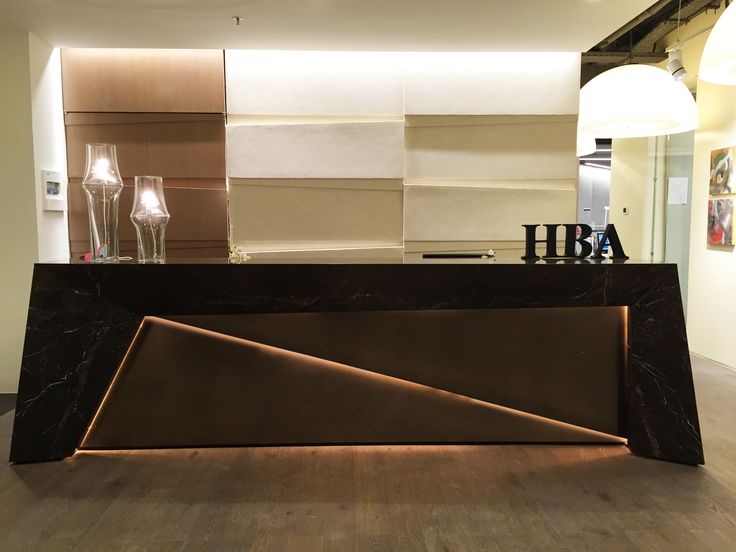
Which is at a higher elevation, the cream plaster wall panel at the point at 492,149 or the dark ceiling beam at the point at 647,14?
the dark ceiling beam at the point at 647,14

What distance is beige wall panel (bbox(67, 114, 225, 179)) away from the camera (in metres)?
4.38

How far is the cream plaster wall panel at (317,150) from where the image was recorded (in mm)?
4383

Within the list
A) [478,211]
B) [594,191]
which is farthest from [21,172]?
[594,191]

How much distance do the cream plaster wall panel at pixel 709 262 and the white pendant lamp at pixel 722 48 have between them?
7.95 ft

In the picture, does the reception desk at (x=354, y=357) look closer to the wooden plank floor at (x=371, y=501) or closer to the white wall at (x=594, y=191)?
the wooden plank floor at (x=371, y=501)

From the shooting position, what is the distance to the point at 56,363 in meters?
2.68

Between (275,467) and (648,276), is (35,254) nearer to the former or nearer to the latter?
(275,467)

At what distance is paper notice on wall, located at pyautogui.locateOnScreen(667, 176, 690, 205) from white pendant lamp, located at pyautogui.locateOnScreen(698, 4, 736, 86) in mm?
3150

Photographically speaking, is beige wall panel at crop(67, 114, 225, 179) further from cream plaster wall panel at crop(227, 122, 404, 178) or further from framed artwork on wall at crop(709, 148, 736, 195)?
framed artwork on wall at crop(709, 148, 736, 195)

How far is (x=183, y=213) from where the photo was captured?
445 cm

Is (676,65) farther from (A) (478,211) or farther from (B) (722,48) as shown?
(B) (722,48)

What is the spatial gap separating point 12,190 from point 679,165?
589 centimetres

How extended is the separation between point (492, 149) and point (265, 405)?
2.84 metres

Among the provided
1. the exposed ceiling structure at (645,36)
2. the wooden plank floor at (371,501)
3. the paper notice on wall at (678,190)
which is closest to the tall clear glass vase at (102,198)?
the wooden plank floor at (371,501)
